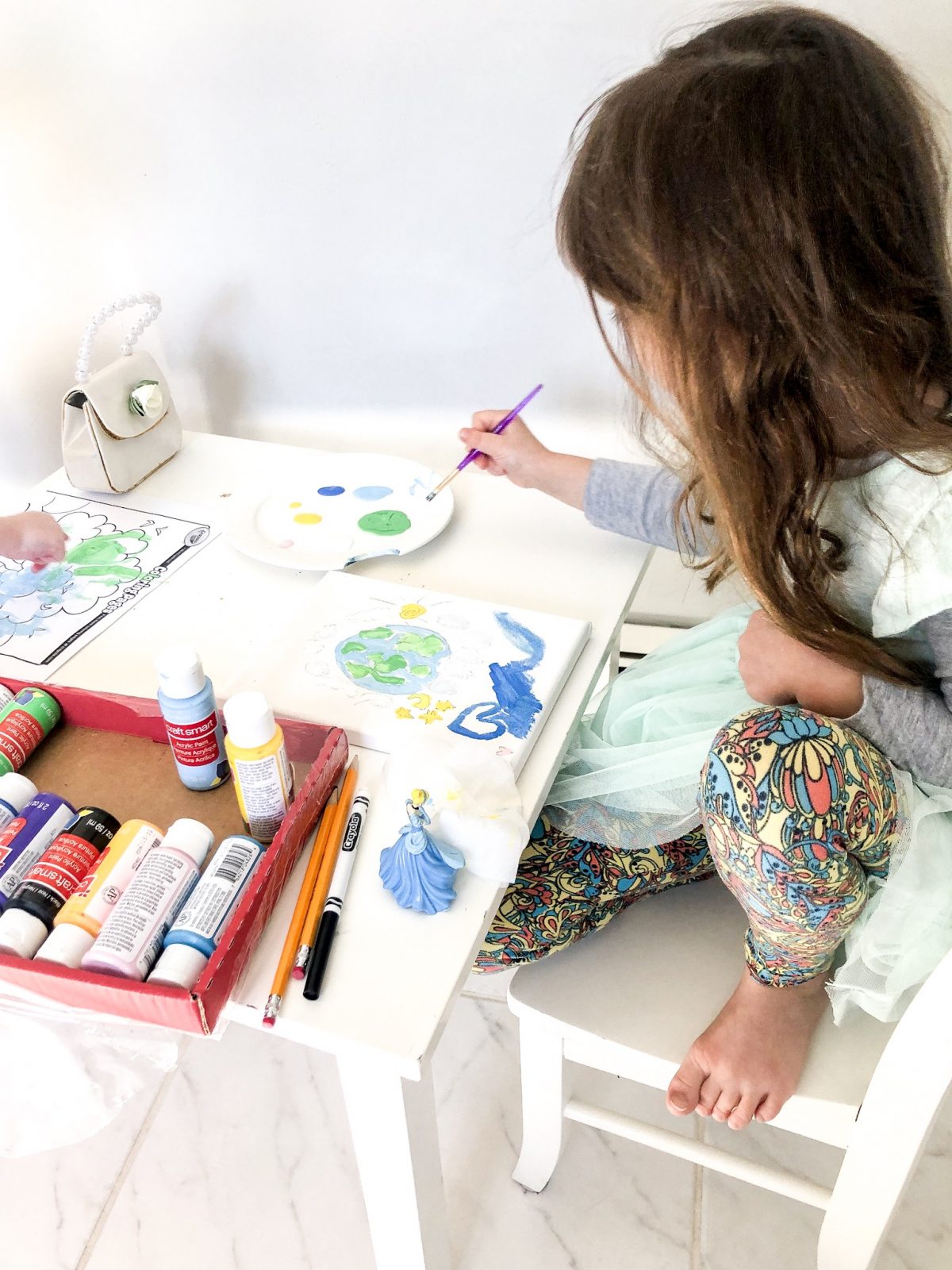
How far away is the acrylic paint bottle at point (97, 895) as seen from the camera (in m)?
0.49

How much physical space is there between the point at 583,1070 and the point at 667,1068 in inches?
15.9

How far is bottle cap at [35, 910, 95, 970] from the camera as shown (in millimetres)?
483

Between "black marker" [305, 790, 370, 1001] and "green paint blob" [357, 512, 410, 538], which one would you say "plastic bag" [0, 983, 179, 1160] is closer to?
"black marker" [305, 790, 370, 1001]

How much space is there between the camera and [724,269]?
538mm

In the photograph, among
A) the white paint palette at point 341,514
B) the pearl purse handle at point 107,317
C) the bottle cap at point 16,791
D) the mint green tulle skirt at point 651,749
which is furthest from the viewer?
the pearl purse handle at point 107,317

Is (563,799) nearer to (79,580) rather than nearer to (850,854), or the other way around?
(850,854)

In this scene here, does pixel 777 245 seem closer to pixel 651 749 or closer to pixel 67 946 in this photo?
pixel 651 749

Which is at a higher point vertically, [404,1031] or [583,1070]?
[404,1031]

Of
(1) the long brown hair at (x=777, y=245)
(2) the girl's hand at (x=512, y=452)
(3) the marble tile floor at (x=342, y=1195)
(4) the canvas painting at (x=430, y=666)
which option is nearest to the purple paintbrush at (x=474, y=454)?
(2) the girl's hand at (x=512, y=452)

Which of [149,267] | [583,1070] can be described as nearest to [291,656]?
[583,1070]

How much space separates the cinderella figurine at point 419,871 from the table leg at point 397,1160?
0.08 metres

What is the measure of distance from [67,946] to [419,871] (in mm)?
176

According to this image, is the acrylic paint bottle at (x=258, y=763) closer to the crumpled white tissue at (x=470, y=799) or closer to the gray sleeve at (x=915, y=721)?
the crumpled white tissue at (x=470, y=799)

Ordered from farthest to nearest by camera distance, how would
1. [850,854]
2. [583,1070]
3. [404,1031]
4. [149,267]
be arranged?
[149,267], [583,1070], [850,854], [404,1031]
